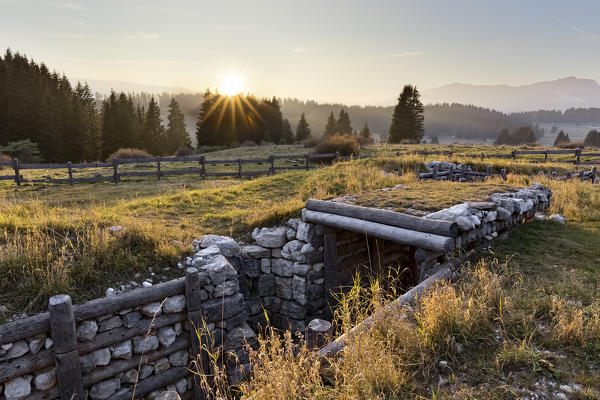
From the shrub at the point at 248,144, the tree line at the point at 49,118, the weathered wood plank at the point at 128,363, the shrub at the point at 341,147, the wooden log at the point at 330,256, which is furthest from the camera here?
the shrub at the point at 248,144

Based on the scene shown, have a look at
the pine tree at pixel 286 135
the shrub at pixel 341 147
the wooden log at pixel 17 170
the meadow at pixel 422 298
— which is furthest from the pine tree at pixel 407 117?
the wooden log at pixel 17 170

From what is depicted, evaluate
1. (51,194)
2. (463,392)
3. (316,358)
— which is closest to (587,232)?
(463,392)

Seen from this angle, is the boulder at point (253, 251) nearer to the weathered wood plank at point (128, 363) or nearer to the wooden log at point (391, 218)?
the wooden log at point (391, 218)

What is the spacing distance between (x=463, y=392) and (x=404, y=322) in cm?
93

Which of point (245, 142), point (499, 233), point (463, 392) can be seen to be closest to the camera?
point (463, 392)

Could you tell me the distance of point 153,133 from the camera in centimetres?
5156

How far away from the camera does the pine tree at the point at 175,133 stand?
5456cm

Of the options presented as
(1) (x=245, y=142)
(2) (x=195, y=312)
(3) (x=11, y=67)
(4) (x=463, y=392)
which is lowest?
(2) (x=195, y=312)

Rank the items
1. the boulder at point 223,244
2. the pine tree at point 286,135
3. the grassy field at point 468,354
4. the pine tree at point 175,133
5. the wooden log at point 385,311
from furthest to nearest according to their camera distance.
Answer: the pine tree at point 286,135 < the pine tree at point 175,133 < the boulder at point 223,244 < the wooden log at point 385,311 < the grassy field at point 468,354

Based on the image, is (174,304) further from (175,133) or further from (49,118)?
(175,133)

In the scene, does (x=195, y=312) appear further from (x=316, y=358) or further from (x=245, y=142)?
(x=245, y=142)

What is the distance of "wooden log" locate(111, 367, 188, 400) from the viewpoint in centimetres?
505

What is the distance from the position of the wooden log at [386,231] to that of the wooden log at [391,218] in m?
0.07

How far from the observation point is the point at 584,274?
16.8 ft
